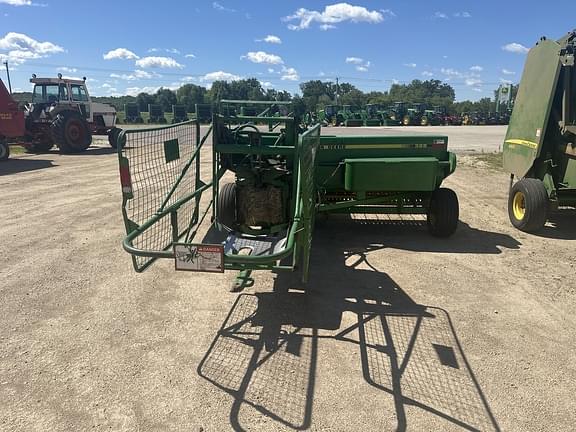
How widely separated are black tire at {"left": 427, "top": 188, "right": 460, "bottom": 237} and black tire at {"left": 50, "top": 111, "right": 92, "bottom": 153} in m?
13.4

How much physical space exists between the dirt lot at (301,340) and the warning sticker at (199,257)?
23.5 inches

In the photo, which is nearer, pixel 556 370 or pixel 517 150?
pixel 556 370

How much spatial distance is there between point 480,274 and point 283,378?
2655 millimetres

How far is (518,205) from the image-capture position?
6180mm

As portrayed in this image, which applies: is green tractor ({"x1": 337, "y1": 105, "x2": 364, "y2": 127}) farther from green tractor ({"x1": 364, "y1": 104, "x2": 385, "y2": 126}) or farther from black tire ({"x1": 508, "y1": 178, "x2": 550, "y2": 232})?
black tire ({"x1": 508, "y1": 178, "x2": 550, "y2": 232})

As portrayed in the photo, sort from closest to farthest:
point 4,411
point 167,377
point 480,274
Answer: point 4,411 < point 167,377 < point 480,274

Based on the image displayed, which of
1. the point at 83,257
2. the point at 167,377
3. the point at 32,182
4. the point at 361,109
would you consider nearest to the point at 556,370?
the point at 167,377

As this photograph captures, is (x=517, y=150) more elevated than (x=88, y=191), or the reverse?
(x=517, y=150)

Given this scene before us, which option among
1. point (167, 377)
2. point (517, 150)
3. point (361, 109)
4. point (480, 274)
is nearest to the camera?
point (167, 377)

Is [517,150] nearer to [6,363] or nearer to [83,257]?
[83,257]

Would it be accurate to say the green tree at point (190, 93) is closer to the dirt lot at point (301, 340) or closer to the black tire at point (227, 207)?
the black tire at point (227, 207)

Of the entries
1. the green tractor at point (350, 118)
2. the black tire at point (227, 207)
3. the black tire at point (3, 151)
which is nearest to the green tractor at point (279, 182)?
the black tire at point (227, 207)

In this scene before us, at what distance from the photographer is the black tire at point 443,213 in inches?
214

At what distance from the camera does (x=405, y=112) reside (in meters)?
35.5
